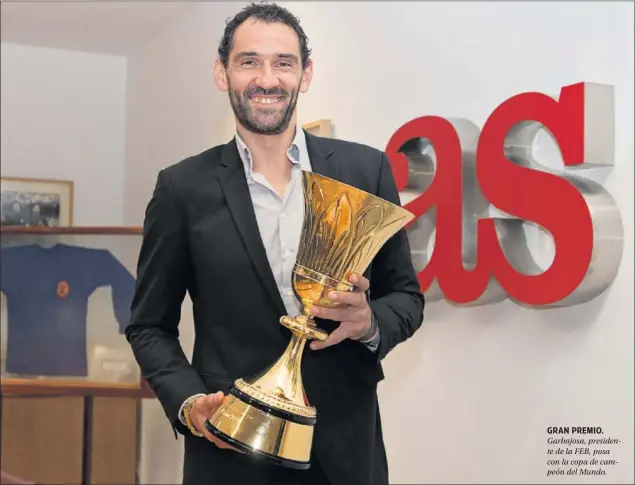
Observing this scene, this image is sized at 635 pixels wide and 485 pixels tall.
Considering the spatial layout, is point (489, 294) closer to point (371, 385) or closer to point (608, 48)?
point (608, 48)

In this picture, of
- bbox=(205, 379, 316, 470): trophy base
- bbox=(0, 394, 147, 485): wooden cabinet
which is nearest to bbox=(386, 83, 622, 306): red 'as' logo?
bbox=(205, 379, 316, 470): trophy base

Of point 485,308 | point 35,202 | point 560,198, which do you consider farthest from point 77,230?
point 560,198

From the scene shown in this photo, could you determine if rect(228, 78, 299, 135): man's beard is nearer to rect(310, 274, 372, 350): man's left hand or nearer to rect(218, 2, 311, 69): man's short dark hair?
rect(218, 2, 311, 69): man's short dark hair

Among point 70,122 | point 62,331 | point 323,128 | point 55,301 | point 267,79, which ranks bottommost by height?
point 62,331

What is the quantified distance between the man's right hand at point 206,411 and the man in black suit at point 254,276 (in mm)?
30

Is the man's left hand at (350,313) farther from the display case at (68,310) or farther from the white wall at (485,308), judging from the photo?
the display case at (68,310)

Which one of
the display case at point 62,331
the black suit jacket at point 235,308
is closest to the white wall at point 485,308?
the black suit jacket at point 235,308

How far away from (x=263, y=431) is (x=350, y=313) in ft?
0.56

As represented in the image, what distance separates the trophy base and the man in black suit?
0.32 feet

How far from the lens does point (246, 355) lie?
1.08 metres

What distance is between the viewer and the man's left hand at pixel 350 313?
3.09ft

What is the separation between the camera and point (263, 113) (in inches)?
42.8

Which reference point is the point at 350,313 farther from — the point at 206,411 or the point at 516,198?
the point at 516,198

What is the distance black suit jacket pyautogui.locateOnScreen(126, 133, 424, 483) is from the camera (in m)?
1.07
